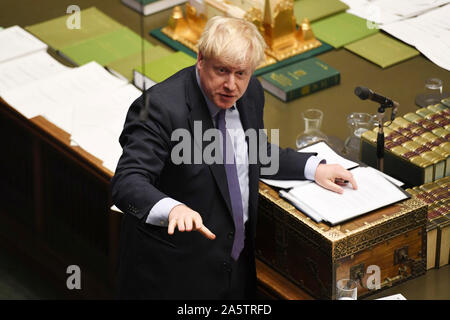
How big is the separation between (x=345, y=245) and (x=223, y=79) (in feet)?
2.45

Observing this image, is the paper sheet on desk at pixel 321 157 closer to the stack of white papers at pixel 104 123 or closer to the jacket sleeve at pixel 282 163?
the jacket sleeve at pixel 282 163

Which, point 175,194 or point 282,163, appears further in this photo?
point 282,163

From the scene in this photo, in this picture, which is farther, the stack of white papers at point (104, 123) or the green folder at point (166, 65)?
the green folder at point (166, 65)

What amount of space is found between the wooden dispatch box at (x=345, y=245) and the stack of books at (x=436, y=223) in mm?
52

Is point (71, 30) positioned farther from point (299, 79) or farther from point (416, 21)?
point (416, 21)

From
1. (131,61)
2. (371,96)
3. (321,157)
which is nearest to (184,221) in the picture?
(321,157)

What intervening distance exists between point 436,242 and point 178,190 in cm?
105

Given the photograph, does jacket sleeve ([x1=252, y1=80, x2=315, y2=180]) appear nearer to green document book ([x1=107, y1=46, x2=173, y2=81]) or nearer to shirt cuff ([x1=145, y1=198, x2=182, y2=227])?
shirt cuff ([x1=145, y1=198, x2=182, y2=227])

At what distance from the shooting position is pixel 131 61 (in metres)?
5.47

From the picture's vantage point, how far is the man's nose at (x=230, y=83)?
339 cm

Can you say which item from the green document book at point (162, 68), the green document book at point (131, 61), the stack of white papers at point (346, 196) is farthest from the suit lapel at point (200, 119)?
the green document book at point (131, 61)

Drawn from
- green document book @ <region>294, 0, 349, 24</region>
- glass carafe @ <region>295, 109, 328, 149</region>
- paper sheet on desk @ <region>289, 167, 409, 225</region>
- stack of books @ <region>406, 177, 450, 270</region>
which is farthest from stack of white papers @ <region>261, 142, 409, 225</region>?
green document book @ <region>294, 0, 349, 24</region>

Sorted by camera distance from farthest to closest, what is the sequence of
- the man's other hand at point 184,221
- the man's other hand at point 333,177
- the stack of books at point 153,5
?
the stack of books at point 153,5 < the man's other hand at point 333,177 < the man's other hand at point 184,221
